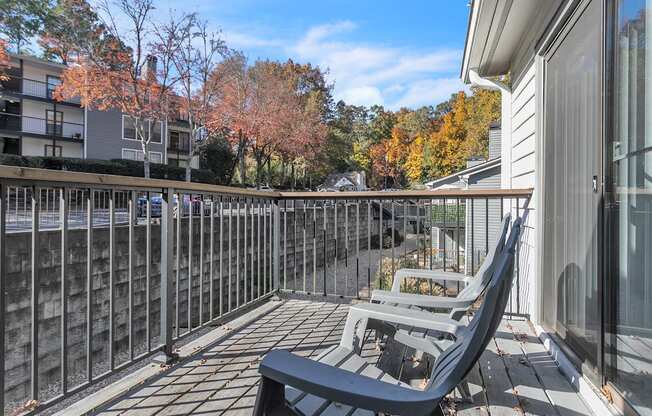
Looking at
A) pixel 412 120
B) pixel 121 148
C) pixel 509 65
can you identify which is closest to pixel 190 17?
pixel 121 148

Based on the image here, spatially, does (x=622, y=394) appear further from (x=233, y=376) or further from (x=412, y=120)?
(x=412, y=120)

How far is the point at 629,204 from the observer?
1433mm

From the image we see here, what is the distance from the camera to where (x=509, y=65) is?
418cm

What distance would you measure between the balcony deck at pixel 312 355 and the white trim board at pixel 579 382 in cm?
3

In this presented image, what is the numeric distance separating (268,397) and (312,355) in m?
1.43

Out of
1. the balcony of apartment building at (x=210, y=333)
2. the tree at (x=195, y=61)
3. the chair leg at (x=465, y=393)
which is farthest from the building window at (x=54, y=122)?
the chair leg at (x=465, y=393)

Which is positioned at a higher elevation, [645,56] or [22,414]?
[645,56]

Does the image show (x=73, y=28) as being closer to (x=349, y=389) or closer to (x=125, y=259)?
(x=125, y=259)

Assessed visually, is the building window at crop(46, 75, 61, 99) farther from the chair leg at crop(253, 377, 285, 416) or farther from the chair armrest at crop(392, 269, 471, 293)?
the chair leg at crop(253, 377, 285, 416)

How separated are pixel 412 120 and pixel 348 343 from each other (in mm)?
38940

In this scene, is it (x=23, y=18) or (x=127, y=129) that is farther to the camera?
(x=127, y=129)

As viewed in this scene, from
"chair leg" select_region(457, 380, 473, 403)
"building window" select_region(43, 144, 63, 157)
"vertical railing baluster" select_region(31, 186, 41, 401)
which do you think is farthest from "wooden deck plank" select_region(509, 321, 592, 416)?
"building window" select_region(43, 144, 63, 157)

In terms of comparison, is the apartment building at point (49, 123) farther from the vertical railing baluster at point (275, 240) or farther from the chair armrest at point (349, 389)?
the chair armrest at point (349, 389)

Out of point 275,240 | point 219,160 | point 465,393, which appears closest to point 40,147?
point 219,160
